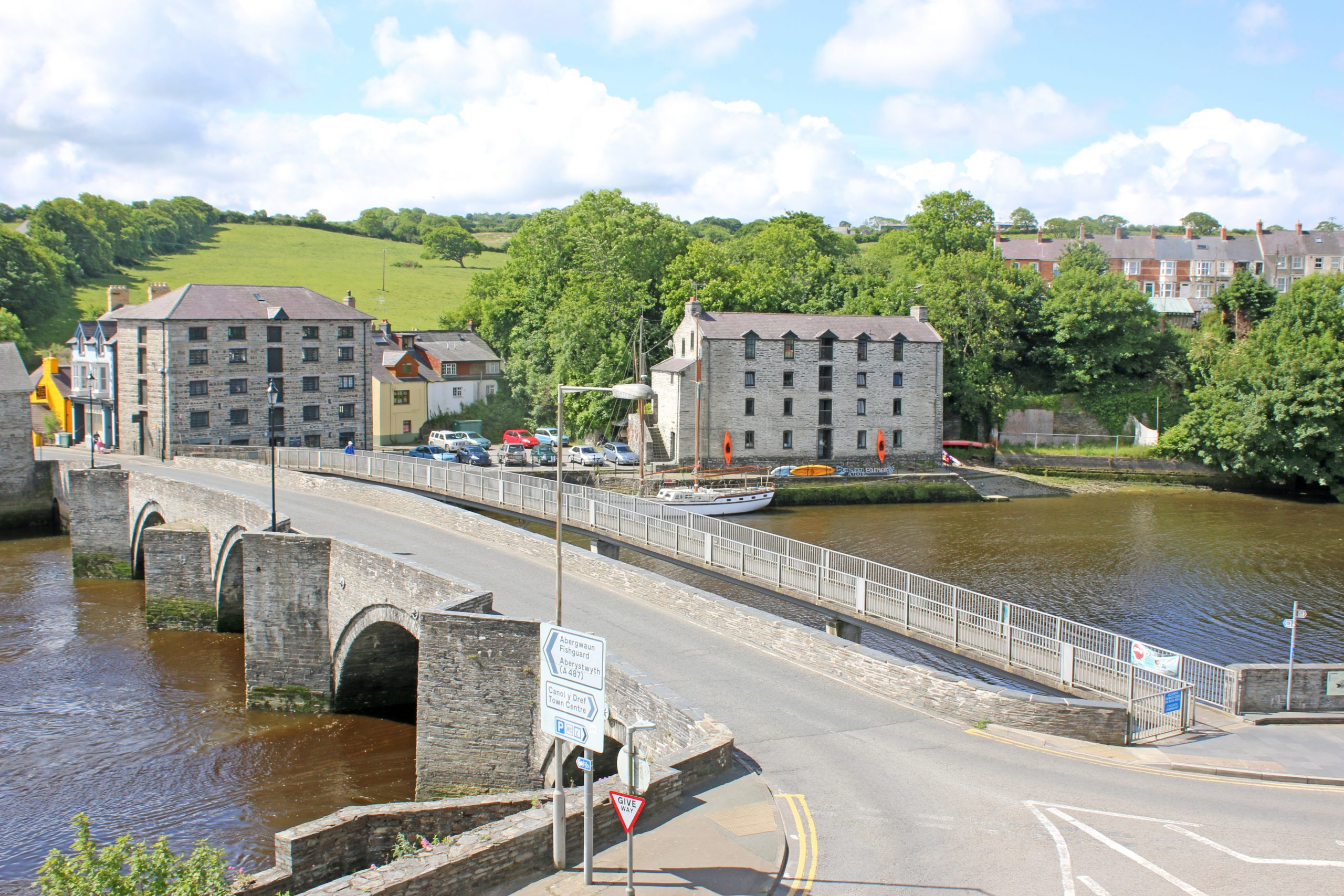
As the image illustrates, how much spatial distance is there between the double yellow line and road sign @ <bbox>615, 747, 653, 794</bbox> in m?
2.08

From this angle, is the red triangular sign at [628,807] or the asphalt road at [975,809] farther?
the asphalt road at [975,809]

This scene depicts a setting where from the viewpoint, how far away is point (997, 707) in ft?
50.2

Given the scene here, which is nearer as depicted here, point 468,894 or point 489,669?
point 468,894

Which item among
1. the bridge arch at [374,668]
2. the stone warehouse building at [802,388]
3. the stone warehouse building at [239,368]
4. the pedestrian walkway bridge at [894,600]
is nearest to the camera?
the pedestrian walkway bridge at [894,600]

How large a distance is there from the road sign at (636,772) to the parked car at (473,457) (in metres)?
43.8

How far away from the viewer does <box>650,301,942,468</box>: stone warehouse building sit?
Answer: 56.0 m

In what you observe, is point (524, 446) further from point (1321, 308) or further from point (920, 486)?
point (1321, 308)

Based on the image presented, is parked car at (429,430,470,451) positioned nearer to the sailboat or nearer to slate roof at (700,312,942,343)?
the sailboat

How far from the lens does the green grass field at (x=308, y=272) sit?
297ft

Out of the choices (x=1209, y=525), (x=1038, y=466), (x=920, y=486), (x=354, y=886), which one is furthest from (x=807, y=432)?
(x=354, y=886)

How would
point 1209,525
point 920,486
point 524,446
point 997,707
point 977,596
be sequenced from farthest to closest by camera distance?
1. point 524,446
2. point 920,486
3. point 1209,525
4. point 977,596
5. point 997,707

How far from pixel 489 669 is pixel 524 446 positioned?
42002 mm

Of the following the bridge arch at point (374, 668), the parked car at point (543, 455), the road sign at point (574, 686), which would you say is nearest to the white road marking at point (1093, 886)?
the road sign at point (574, 686)

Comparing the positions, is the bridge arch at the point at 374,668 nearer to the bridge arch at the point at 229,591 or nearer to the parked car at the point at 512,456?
the bridge arch at the point at 229,591
